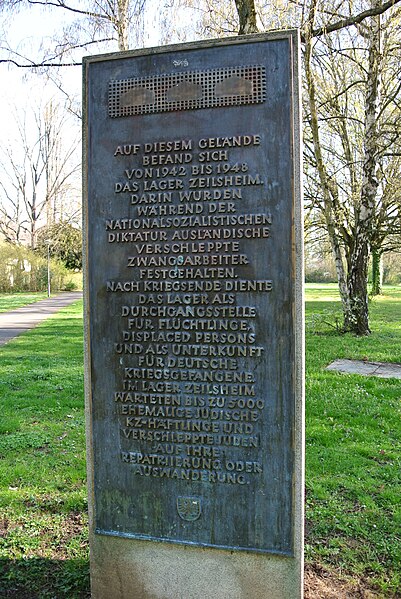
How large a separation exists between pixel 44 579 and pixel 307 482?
233cm

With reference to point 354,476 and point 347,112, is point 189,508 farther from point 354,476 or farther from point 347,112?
point 347,112

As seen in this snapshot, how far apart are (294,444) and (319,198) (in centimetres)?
1232

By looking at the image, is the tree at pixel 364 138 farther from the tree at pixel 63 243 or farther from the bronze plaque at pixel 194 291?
the tree at pixel 63 243

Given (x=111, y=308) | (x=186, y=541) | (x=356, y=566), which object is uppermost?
(x=111, y=308)

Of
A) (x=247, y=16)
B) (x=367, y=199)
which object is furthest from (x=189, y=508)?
(x=367, y=199)

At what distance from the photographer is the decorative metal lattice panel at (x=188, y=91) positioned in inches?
117

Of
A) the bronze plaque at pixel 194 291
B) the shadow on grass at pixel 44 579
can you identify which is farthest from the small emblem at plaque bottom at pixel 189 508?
the shadow on grass at pixel 44 579

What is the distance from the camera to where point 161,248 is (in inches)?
123

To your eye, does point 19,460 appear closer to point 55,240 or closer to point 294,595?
point 294,595

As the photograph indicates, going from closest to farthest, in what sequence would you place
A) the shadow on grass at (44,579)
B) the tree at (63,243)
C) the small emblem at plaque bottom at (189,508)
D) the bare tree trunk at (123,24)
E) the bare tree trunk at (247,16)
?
1. the small emblem at plaque bottom at (189,508)
2. the shadow on grass at (44,579)
3. the bare tree trunk at (247,16)
4. the bare tree trunk at (123,24)
5. the tree at (63,243)

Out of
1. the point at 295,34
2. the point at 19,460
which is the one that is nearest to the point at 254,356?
the point at 295,34

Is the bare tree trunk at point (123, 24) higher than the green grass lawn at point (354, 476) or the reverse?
higher

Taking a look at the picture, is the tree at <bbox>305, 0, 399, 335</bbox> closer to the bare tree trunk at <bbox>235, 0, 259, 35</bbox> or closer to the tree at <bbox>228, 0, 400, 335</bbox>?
the tree at <bbox>228, 0, 400, 335</bbox>

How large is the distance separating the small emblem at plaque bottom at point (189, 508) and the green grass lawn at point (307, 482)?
3.07 ft
